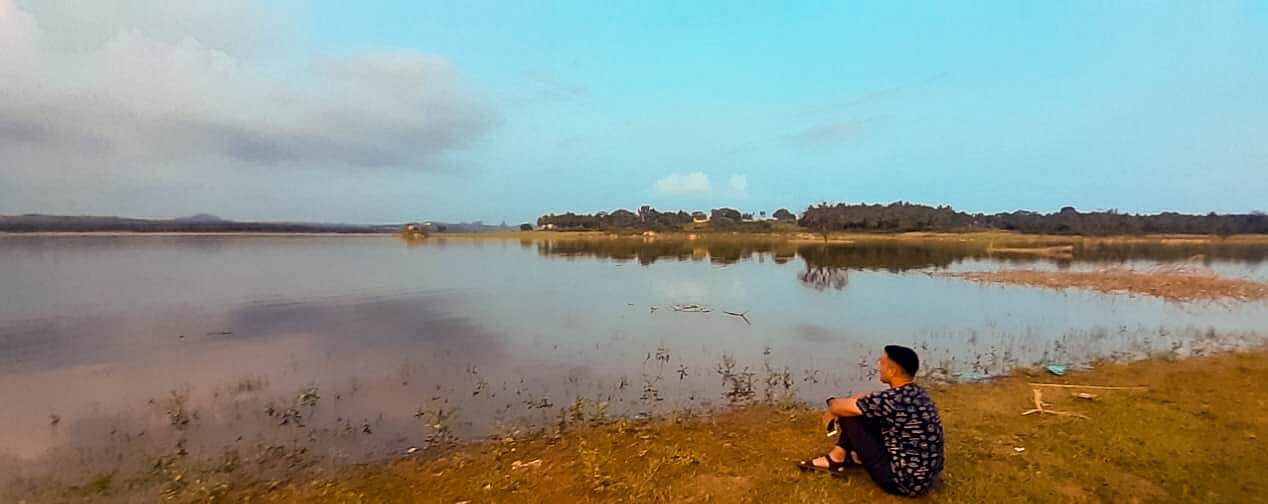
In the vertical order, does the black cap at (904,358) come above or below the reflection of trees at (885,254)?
above

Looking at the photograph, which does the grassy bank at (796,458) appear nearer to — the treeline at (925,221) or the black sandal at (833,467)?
the black sandal at (833,467)

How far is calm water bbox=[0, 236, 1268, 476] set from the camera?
26.1ft

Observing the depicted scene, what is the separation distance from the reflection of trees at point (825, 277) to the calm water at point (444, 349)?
1084 millimetres

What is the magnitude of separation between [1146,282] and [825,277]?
13.3 meters

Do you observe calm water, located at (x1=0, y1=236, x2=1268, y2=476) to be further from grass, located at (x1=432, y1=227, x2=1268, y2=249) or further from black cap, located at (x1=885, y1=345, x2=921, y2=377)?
grass, located at (x1=432, y1=227, x2=1268, y2=249)

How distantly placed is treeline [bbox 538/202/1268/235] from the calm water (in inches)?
3598

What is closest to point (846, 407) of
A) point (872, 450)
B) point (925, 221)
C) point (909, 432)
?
point (872, 450)

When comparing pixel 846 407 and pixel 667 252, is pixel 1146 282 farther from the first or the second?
pixel 667 252

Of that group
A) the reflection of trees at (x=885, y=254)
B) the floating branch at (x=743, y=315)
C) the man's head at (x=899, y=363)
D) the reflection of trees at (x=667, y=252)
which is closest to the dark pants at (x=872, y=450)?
the man's head at (x=899, y=363)

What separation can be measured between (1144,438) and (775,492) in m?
4.37

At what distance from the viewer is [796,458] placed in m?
5.95

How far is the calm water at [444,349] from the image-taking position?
7.95m

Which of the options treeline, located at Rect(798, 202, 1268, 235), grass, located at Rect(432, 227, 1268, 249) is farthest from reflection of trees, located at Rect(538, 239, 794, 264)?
treeline, located at Rect(798, 202, 1268, 235)

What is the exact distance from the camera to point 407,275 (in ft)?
103
